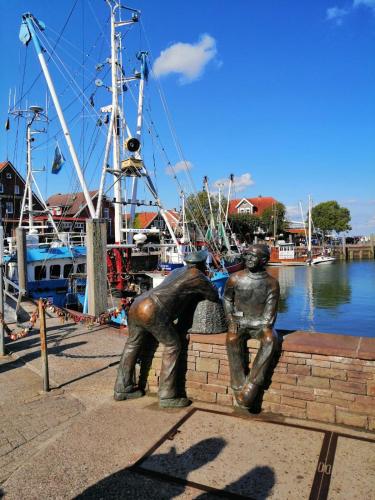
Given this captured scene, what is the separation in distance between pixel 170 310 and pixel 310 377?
5.37 ft

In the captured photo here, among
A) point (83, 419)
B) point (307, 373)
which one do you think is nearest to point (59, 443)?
point (83, 419)

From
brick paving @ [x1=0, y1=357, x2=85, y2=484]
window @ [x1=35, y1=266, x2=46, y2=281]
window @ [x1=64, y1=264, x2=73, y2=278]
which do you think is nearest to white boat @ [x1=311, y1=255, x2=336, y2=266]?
window @ [x1=64, y1=264, x2=73, y2=278]

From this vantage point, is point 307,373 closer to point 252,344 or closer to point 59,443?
point 252,344

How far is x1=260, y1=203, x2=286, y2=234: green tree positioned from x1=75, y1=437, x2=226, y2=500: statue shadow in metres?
64.3

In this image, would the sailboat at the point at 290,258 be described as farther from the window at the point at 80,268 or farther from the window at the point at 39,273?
the window at the point at 39,273

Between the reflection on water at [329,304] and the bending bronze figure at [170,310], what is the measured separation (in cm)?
1534

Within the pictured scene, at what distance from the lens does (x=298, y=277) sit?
4288cm

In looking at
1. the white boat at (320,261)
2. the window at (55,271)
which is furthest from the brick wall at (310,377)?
the white boat at (320,261)

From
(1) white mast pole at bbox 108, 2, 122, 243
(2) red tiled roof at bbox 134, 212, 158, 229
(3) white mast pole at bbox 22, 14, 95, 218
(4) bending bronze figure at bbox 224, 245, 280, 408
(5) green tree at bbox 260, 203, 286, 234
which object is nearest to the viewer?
(4) bending bronze figure at bbox 224, 245, 280, 408

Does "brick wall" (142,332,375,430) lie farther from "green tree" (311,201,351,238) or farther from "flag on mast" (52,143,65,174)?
"green tree" (311,201,351,238)

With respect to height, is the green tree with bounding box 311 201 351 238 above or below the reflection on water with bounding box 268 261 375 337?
above

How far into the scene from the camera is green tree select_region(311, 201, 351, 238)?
A: 8100 cm

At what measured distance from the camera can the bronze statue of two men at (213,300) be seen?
4.27 m

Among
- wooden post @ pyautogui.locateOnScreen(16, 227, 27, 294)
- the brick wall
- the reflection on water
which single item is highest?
wooden post @ pyautogui.locateOnScreen(16, 227, 27, 294)
